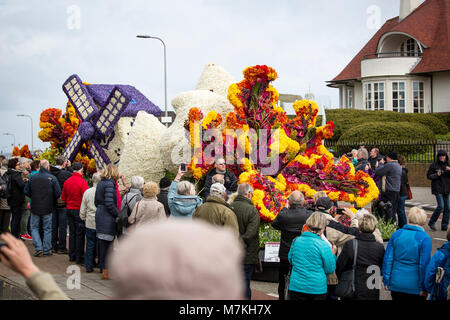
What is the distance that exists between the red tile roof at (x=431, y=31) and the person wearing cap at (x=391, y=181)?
24.5 metres

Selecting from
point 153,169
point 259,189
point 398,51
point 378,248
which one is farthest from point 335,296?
point 398,51

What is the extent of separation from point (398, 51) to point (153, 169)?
29.4 metres

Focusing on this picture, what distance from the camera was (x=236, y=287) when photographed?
1526 mm

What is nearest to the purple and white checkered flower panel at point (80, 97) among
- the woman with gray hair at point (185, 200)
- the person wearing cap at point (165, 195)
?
the person wearing cap at point (165, 195)

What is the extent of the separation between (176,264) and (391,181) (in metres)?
10.4

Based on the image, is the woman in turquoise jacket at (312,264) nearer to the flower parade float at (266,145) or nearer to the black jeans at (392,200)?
the flower parade float at (266,145)

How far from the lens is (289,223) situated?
20.6ft

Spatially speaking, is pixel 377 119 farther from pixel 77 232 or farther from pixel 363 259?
pixel 363 259

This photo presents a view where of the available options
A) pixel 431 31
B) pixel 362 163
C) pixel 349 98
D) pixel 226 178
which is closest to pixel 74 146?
pixel 226 178

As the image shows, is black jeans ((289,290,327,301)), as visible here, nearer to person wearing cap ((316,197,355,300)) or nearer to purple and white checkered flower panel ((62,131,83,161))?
person wearing cap ((316,197,355,300))

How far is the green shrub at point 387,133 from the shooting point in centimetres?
2559

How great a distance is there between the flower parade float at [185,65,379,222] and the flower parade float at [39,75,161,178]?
3008mm

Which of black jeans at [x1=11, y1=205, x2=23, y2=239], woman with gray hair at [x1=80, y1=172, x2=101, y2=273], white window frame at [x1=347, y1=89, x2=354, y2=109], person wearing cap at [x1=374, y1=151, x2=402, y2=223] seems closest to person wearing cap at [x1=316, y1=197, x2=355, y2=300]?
woman with gray hair at [x1=80, y1=172, x2=101, y2=273]

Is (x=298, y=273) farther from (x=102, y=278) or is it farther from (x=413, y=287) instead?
(x=102, y=278)
